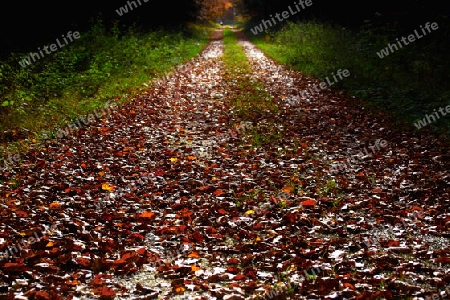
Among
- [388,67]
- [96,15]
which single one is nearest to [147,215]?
[388,67]

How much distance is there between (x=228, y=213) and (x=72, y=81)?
29.1 ft

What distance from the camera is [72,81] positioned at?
12.4 m

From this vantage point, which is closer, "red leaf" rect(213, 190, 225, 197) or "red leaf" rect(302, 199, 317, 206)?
"red leaf" rect(302, 199, 317, 206)

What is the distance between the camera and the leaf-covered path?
3.92 m

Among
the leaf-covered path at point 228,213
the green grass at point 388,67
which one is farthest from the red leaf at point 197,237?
the green grass at point 388,67

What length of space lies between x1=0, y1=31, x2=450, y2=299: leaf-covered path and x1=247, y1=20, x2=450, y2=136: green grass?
54.2 inches

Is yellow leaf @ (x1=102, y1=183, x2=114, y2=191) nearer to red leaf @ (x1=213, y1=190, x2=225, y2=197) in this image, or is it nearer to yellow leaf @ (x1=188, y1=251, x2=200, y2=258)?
red leaf @ (x1=213, y1=190, x2=225, y2=197)

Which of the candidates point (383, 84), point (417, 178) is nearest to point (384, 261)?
point (417, 178)

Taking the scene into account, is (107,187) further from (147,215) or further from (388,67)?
(388,67)

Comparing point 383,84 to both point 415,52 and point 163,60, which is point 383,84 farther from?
point 163,60

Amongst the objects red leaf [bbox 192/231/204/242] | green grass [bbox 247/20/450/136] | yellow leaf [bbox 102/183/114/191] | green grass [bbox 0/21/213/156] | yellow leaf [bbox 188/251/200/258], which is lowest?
green grass [bbox 247/20/450/136]

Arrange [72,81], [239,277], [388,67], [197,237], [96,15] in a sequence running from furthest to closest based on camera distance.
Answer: [96,15], [388,67], [72,81], [197,237], [239,277]

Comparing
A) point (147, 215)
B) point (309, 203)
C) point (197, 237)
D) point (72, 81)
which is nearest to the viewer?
point (197, 237)

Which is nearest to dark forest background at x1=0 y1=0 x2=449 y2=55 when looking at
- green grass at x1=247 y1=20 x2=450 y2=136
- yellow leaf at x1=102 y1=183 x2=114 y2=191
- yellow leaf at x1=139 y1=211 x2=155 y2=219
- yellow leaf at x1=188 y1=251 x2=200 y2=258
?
green grass at x1=247 y1=20 x2=450 y2=136
